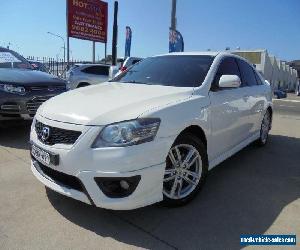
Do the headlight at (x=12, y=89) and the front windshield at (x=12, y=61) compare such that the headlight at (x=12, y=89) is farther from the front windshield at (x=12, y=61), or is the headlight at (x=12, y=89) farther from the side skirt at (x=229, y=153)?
the side skirt at (x=229, y=153)

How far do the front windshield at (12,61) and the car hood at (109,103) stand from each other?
11.9 feet

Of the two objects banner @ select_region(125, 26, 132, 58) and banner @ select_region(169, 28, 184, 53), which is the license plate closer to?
banner @ select_region(169, 28, 184, 53)

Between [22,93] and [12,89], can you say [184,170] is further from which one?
[12,89]

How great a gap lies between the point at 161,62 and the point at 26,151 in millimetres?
2434

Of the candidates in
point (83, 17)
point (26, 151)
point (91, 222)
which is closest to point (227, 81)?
point (91, 222)

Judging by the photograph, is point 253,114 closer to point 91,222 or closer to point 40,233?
point 91,222

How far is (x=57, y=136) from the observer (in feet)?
10.5

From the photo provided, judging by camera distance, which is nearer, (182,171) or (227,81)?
(182,171)

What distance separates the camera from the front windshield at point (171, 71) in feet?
13.8

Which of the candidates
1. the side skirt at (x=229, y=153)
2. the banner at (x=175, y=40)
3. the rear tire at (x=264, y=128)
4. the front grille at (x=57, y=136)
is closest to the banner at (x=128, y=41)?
the banner at (x=175, y=40)

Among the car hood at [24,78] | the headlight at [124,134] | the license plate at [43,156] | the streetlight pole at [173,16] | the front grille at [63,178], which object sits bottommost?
the front grille at [63,178]

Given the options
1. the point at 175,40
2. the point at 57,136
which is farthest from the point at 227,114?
the point at 175,40

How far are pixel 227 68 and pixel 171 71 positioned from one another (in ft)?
2.53

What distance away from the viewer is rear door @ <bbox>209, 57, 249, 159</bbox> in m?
4.05
